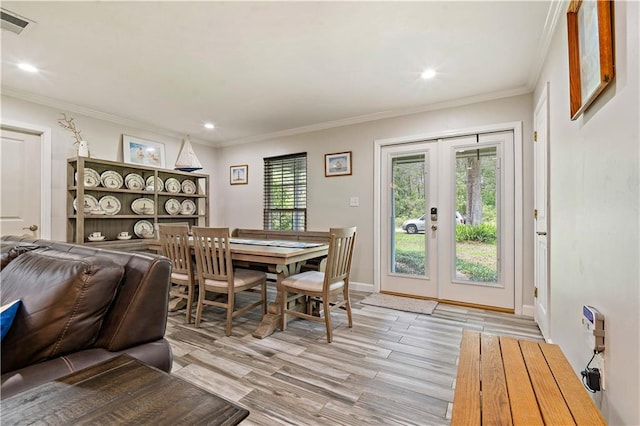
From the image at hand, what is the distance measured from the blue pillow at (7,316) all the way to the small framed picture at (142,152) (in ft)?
12.0

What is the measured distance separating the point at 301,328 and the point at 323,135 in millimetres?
2733

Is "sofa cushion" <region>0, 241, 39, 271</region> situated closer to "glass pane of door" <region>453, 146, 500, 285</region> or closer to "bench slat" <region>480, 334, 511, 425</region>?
"bench slat" <region>480, 334, 511, 425</region>

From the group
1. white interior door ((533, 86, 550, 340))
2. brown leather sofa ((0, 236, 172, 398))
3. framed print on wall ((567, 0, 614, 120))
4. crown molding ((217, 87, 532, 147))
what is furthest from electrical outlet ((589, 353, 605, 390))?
crown molding ((217, 87, 532, 147))

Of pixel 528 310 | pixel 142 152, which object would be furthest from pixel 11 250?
pixel 528 310

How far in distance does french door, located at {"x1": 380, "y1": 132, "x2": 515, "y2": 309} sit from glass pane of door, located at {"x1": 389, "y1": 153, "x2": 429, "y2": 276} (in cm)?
1

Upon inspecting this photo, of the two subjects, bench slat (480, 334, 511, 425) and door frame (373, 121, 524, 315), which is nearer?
bench slat (480, 334, 511, 425)

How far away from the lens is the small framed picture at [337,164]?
13.5 feet

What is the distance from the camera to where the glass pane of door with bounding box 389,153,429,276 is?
366 centimetres

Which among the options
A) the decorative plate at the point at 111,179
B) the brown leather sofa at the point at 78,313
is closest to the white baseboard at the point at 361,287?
the brown leather sofa at the point at 78,313

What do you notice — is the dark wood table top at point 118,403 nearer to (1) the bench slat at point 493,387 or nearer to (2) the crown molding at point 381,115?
(1) the bench slat at point 493,387

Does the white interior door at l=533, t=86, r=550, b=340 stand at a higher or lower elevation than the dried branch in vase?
lower

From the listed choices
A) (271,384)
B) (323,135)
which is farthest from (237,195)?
(271,384)

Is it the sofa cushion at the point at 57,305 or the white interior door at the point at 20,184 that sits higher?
the white interior door at the point at 20,184

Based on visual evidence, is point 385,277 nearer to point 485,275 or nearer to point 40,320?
point 485,275
